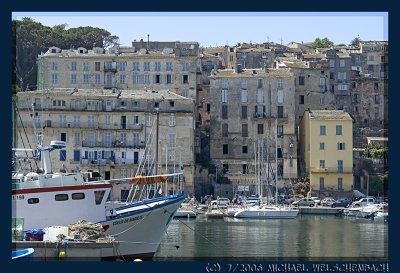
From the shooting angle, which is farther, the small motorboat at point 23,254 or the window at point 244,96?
the window at point 244,96

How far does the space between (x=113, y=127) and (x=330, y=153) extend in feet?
48.1

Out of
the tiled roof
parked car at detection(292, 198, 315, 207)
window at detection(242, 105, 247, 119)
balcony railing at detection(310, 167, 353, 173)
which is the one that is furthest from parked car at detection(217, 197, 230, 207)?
the tiled roof

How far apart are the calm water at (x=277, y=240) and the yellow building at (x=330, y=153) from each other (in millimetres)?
5935

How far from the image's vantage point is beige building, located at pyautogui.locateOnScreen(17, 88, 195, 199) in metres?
72.3

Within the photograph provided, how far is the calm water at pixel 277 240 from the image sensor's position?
4225cm

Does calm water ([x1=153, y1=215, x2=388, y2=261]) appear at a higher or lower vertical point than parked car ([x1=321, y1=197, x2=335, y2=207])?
lower

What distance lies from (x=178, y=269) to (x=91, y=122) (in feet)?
170

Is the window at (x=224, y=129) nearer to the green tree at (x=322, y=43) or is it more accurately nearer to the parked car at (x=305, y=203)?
the parked car at (x=305, y=203)

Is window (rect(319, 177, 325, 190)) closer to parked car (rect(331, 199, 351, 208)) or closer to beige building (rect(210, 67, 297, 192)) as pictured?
parked car (rect(331, 199, 351, 208))

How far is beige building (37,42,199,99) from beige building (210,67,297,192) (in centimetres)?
233

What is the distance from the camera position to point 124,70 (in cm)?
8069

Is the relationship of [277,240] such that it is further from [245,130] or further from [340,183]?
[245,130]

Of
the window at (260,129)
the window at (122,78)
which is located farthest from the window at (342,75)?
the window at (122,78)

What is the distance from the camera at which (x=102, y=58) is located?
80688 millimetres
